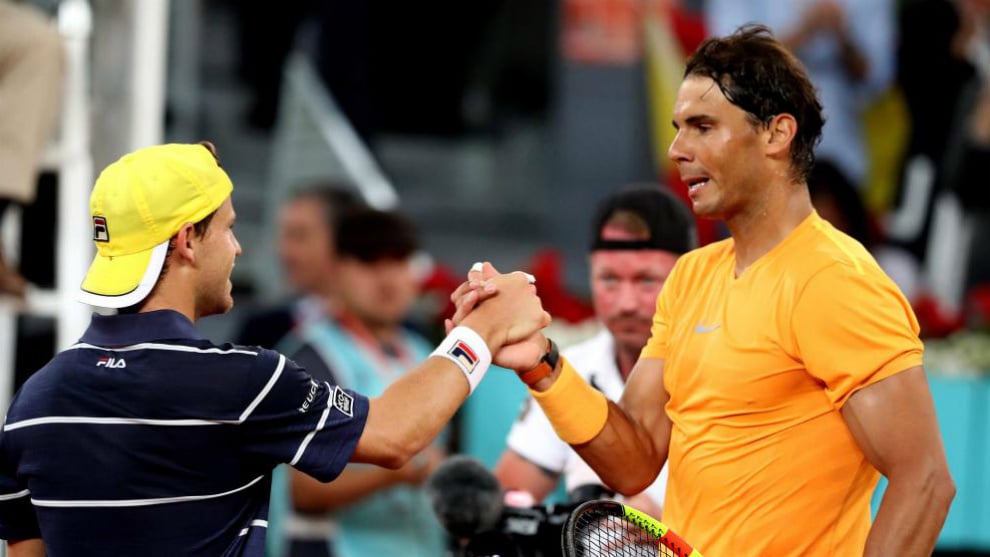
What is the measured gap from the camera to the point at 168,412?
122 inches

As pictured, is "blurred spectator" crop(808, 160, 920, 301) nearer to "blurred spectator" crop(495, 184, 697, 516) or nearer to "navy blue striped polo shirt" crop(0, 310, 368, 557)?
"blurred spectator" crop(495, 184, 697, 516)

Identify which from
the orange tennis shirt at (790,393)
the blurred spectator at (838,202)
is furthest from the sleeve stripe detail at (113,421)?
the blurred spectator at (838,202)

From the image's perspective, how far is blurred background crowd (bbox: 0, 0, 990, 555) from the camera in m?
5.80

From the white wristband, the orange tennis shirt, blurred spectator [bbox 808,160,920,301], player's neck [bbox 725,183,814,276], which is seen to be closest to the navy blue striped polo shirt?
the white wristband

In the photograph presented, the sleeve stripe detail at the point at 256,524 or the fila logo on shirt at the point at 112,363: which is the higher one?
the fila logo on shirt at the point at 112,363

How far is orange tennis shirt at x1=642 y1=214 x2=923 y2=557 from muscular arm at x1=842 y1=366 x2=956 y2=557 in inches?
1.9

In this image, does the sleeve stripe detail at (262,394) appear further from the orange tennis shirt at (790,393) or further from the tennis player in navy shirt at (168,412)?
the orange tennis shirt at (790,393)

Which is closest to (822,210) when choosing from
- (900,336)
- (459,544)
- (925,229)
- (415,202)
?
(925,229)

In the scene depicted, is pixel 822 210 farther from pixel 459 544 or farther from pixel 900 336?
pixel 900 336

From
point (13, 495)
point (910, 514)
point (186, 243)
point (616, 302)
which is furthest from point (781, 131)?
point (13, 495)

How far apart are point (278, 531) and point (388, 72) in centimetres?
758

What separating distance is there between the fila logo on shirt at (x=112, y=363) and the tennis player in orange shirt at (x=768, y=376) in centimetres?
90

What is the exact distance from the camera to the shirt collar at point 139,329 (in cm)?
318

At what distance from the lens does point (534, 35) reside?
13008mm
